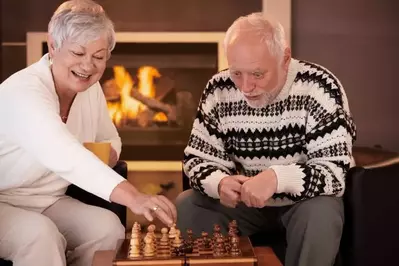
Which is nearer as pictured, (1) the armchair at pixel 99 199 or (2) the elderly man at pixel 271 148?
(2) the elderly man at pixel 271 148

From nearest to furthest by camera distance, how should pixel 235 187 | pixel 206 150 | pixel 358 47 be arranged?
pixel 235 187 < pixel 206 150 < pixel 358 47

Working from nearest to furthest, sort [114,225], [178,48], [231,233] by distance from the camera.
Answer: [231,233] → [114,225] → [178,48]

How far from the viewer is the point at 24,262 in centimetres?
172

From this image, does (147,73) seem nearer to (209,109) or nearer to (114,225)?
(209,109)

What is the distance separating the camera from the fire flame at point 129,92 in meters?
3.49

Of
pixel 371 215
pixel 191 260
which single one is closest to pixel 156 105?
pixel 371 215

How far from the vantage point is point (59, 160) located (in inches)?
65.7

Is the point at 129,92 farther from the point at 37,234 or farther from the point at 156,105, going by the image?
the point at 37,234

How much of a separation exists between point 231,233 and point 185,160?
1.80 feet

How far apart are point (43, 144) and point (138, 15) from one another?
6.22 feet

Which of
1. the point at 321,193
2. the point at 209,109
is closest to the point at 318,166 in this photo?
the point at 321,193

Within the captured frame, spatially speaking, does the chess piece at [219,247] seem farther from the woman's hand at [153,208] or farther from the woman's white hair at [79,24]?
the woman's white hair at [79,24]

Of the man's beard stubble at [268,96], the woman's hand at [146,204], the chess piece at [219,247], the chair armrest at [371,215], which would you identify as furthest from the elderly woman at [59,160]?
the chair armrest at [371,215]

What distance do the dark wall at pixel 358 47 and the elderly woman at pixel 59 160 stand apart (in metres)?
1.66
